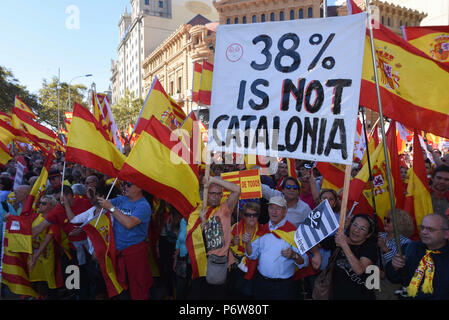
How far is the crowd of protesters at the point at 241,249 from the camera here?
9.26ft

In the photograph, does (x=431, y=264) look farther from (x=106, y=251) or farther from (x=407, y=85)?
(x=106, y=251)

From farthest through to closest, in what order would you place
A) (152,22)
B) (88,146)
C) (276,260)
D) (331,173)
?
(152,22) < (331,173) < (88,146) < (276,260)

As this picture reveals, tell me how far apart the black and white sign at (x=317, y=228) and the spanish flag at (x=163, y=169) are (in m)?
1.32

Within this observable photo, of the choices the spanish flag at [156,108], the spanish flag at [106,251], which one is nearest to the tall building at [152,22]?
the spanish flag at [156,108]

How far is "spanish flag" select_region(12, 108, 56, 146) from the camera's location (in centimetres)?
869

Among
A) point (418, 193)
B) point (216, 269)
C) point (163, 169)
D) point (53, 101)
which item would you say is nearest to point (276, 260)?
point (216, 269)

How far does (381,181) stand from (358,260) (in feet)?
6.65

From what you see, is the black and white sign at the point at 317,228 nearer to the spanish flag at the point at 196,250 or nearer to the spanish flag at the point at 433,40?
the spanish flag at the point at 196,250

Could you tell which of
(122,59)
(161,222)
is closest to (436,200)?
(161,222)

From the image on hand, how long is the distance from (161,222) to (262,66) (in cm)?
262

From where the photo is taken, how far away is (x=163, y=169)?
3756 mm

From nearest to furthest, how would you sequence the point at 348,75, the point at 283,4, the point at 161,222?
the point at 348,75 < the point at 161,222 < the point at 283,4
